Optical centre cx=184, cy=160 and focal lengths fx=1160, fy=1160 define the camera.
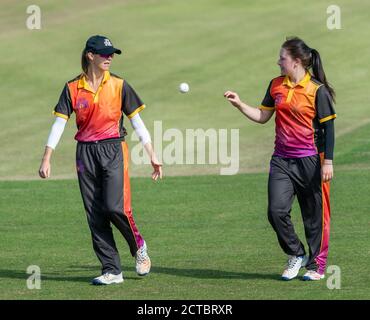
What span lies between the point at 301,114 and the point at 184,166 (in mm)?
9919

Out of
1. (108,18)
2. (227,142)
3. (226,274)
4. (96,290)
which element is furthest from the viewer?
(108,18)

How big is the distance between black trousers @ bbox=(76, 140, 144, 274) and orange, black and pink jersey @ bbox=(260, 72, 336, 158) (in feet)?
5.25

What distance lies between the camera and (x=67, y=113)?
1145 centimetres

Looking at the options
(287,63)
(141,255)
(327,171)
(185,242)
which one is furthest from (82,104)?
(185,242)

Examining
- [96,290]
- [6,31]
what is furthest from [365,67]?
[96,290]

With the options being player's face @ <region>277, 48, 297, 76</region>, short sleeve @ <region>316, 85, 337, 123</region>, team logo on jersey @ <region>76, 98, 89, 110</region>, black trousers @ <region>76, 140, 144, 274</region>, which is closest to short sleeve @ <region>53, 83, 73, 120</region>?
team logo on jersey @ <region>76, 98, 89, 110</region>

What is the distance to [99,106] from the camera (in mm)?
11305

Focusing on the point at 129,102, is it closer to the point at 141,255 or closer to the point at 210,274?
the point at 141,255

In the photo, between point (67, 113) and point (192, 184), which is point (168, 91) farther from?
point (67, 113)

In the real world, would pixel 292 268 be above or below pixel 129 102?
below

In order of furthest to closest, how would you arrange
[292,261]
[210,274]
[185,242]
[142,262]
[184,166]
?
[184,166] < [185,242] < [210,274] < [142,262] < [292,261]

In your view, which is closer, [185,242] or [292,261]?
[292,261]

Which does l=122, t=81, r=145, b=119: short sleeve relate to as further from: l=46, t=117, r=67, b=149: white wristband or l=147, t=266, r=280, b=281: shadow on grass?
l=147, t=266, r=280, b=281: shadow on grass

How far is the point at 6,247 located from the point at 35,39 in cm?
2053
